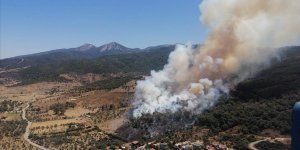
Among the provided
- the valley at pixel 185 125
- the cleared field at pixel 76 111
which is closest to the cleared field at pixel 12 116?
the valley at pixel 185 125

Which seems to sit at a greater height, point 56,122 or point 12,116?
point 12,116

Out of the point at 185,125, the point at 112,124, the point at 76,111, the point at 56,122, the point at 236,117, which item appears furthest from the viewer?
the point at 76,111

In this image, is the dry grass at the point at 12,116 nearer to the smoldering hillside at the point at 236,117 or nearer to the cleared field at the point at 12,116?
the cleared field at the point at 12,116

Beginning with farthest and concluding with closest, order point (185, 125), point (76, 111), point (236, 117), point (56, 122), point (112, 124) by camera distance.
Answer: point (76, 111) < point (56, 122) < point (112, 124) < point (185, 125) < point (236, 117)

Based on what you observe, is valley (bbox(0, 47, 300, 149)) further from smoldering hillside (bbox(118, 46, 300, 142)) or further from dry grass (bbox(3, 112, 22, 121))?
dry grass (bbox(3, 112, 22, 121))

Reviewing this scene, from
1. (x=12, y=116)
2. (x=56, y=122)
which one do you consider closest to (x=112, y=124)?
(x=56, y=122)

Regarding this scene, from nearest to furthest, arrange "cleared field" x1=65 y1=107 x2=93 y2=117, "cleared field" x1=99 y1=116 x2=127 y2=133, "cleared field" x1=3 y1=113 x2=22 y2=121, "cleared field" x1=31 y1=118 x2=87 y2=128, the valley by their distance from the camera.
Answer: the valley < "cleared field" x1=99 y1=116 x2=127 y2=133 < "cleared field" x1=31 y1=118 x2=87 y2=128 < "cleared field" x1=65 y1=107 x2=93 y2=117 < "cleared field" x1=3 y1=113 x2=22 y2=121

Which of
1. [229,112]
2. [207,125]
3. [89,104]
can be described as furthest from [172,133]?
[89,104]

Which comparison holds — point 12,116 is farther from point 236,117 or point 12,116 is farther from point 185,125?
point 236,117

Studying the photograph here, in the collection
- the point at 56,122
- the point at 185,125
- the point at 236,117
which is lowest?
the point at 56,122

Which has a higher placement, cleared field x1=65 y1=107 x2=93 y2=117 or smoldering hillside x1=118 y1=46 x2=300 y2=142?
smoldering hillside x1=118 y1=46 x2=300 y2=142

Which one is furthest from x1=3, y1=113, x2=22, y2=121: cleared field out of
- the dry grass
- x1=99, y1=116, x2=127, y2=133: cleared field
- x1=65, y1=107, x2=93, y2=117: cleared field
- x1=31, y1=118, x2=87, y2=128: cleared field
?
x1=99, y1=116, x2=127, y2=133: cleared field

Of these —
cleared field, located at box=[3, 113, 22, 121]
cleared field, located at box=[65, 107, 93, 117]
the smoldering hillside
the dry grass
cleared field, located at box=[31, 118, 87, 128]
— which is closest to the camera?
the smoldering hillside
